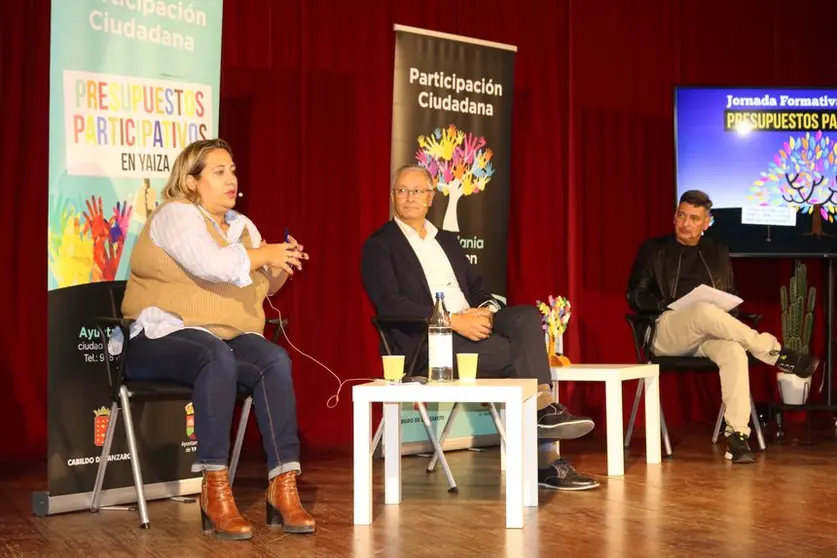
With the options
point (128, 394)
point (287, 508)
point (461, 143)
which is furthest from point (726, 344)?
point (128, 394)

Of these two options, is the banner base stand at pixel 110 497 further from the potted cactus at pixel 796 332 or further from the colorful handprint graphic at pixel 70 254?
the potted cactus at pixel 796 332

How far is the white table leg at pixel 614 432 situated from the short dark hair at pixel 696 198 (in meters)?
1.42

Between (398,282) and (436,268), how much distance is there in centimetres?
22

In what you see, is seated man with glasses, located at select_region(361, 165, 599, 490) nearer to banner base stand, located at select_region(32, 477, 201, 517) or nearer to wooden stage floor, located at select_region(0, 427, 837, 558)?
wooden stage floor, located at select_region(0, 427, 837, 558)

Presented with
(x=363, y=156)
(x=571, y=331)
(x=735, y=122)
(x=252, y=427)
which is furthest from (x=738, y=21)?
(x=252, y=427)

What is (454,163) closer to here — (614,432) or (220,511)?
(614,432)

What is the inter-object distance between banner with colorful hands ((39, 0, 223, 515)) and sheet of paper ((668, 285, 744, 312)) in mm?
2352

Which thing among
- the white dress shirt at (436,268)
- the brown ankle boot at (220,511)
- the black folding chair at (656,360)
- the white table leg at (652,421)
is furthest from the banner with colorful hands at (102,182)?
the black folding chair at (656,360)

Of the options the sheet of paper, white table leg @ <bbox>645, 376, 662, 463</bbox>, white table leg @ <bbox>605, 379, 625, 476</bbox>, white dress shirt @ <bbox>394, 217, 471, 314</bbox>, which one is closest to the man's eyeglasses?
white dress shirt @ <bbox>394, 217, 471, 314</bbox>

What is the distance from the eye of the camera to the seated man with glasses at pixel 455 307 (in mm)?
3939

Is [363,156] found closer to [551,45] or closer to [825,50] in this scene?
[551,45]

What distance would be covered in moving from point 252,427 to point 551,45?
8.91 feet

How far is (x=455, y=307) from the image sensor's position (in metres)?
4.41

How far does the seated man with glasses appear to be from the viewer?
155 inches
